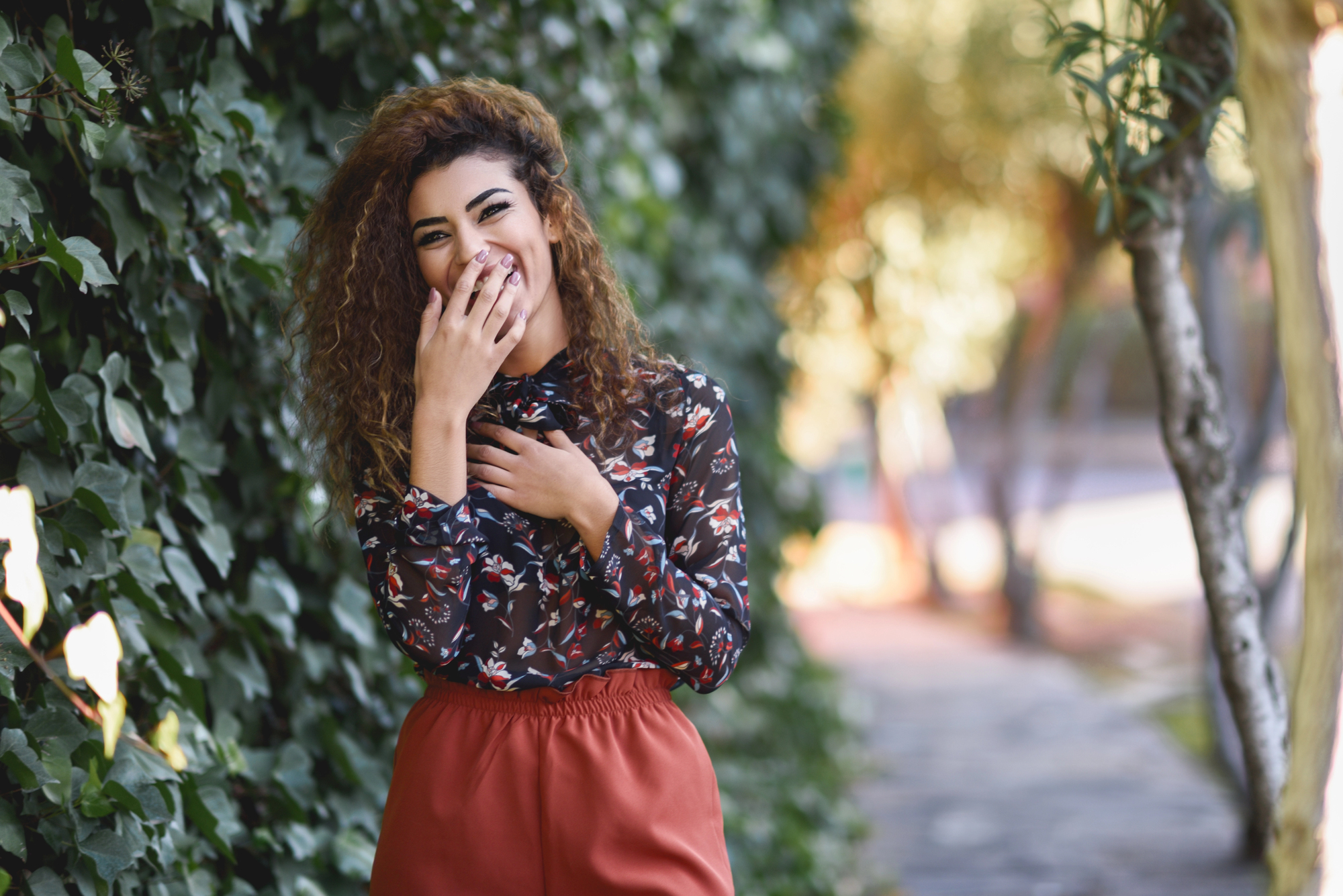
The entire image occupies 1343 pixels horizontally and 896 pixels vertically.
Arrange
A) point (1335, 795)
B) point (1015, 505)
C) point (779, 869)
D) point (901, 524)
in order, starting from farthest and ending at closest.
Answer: point (901, 524) < point (1015, 505) < point (779, 869) < point (1335, 795)

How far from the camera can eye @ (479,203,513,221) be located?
4.68 feet

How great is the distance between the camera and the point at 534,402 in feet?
4.84

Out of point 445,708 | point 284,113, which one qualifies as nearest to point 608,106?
point 284,113

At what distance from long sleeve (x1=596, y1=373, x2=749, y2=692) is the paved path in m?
2.75

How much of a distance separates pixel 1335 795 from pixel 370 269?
124 centimetres

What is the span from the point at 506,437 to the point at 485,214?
285 millimetres

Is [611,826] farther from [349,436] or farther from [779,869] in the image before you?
[779,869]

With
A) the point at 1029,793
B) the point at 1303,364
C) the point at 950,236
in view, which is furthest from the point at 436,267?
the point at 950,236

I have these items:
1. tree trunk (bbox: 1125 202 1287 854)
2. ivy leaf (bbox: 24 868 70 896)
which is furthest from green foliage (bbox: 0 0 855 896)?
tree trunk (bbox: 1125 202 1287 854)

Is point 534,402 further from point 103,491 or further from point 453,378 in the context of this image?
point 103,491

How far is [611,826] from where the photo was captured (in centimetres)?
133

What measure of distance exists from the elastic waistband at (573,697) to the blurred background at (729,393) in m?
0.42

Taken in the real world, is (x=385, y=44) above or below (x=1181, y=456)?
above

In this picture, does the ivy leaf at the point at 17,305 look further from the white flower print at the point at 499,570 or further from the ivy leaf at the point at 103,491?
the white flower print at the point at 499,570
